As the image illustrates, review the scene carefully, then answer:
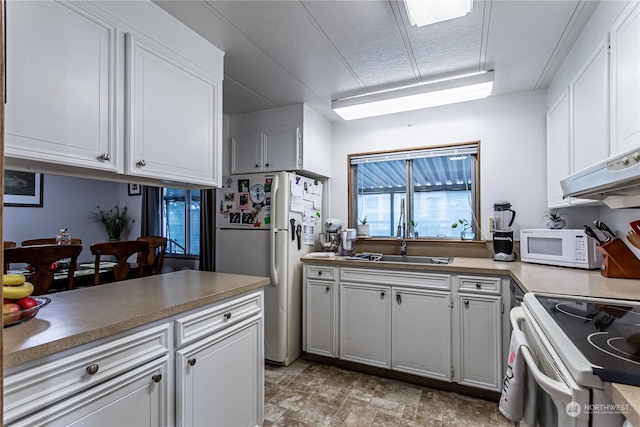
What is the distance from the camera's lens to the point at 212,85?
1.91 metres

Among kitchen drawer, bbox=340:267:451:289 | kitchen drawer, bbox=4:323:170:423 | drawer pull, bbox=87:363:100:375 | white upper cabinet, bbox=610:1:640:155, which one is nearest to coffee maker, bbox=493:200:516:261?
kitchen drawer, bbox=340:267:451:289

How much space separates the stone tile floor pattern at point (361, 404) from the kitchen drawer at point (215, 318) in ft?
2.66

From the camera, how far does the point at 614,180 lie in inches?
39.1

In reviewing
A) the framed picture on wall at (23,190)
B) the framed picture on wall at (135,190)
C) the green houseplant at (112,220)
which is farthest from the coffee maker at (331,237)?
the framed picture on wall at (23,190)

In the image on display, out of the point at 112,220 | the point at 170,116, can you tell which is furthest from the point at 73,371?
the point at 112,220

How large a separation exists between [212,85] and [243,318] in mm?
1396

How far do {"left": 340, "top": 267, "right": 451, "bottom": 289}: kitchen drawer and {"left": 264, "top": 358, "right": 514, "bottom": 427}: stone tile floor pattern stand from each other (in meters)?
0.78

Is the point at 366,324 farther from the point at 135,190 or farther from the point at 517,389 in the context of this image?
the point at 135,190

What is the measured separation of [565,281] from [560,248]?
0.56 m

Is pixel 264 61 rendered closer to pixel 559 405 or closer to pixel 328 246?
pixel 328 246

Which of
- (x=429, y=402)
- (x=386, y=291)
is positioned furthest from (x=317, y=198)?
(x=429, y=402)

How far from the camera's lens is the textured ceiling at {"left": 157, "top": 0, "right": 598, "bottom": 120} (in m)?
1.61

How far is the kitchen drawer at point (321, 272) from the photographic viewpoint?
2.70 meters

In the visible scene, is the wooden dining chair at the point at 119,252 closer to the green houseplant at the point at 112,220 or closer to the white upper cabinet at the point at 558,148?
the green houseplant at the point at 112,220
